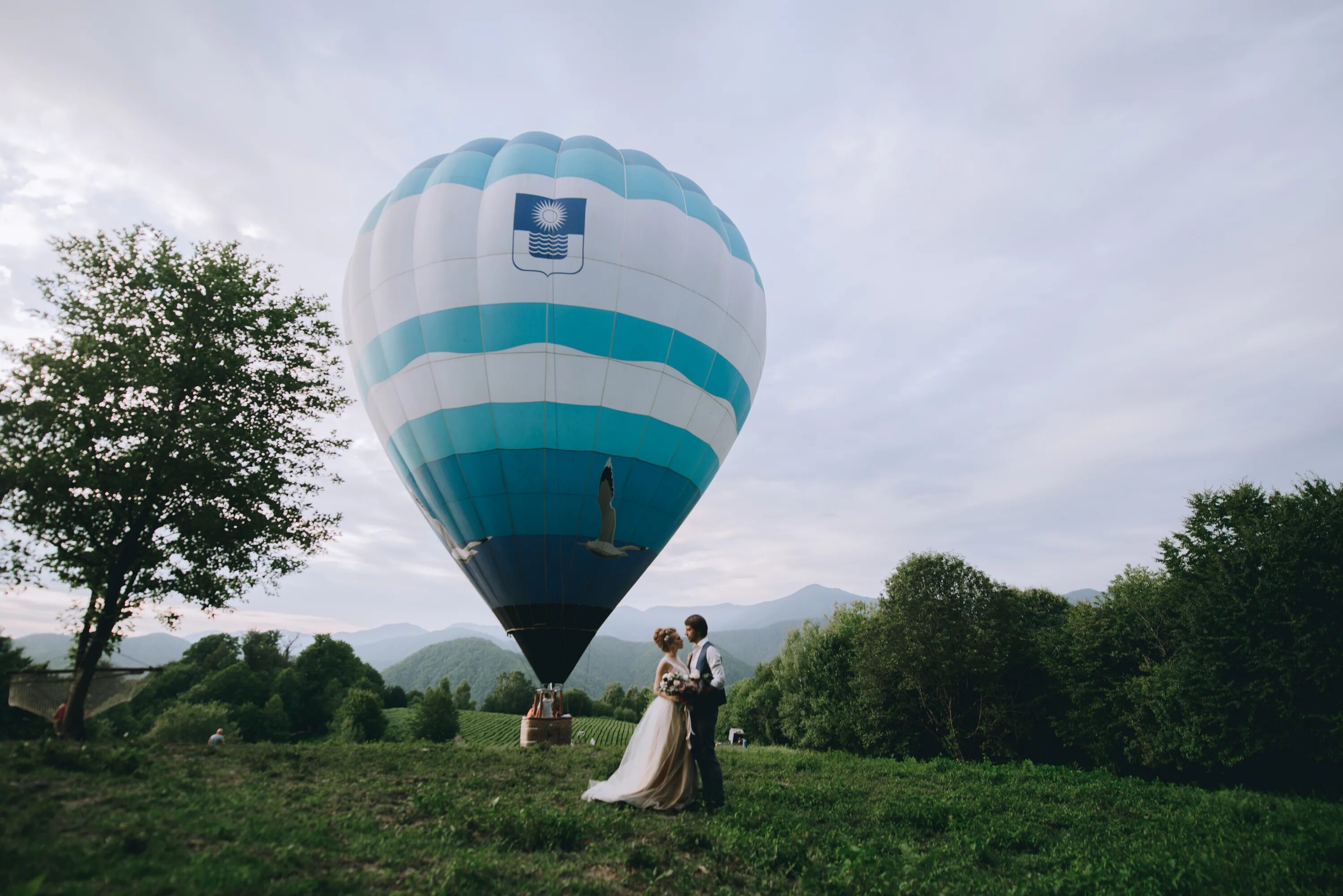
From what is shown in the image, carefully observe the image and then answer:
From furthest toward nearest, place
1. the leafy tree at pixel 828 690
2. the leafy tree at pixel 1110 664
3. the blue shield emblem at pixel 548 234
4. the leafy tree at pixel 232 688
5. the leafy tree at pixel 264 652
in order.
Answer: the leafy tree at pixel 264 652 → the leafy tree at pixel 232 688 → the leafy tree at pixel 828 690 → the leafy tree at pixel 1110 664 → the blue shield emblem at pixel 548 234

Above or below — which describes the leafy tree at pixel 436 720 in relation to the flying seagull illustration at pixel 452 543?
below

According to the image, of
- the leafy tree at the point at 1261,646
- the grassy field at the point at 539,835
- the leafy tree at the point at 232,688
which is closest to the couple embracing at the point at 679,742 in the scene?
Result: the grassy field at the point at 539,835

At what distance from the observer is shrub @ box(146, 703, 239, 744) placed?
51.5m

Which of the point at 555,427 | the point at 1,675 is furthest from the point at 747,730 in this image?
the point at 1,675

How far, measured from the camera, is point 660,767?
Result: 775 cm

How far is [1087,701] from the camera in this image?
942 inches

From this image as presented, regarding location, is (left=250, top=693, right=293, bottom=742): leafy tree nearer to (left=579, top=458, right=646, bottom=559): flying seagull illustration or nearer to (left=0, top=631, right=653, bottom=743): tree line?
(left=0, top=631, right=653, bottom=743): tree line

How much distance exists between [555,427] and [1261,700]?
20.6m

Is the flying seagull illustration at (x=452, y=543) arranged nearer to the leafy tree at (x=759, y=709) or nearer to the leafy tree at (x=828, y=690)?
the leafy tree at (x=828, y=690)

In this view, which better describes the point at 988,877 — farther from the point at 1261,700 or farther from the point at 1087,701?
the point at 1087,701

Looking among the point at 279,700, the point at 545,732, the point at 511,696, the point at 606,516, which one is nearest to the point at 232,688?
the point at 279,700

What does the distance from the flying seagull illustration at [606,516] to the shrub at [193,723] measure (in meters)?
50.3

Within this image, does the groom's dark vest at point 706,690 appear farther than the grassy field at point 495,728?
No

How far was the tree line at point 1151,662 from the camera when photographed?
16703mm
